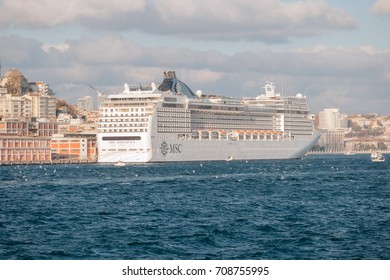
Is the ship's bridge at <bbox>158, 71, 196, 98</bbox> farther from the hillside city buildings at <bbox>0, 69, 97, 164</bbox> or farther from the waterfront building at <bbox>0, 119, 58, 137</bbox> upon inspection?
the waterfront building at <bbox>0, 119, 58, 137</bbox>

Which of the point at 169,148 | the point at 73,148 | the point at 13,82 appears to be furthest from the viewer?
the point at 13,82

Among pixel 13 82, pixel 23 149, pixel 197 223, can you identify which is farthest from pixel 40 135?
pixel 197 223

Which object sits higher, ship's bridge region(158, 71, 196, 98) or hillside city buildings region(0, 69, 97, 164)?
ship's bridge region(158, 71, 196, 98)

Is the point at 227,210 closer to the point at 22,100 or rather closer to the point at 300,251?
the point at 300,251

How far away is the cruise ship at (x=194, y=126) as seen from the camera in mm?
91812

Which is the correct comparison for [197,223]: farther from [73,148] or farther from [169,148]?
[73,148]

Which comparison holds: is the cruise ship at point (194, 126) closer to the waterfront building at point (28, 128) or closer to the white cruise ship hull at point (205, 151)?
the white cruise ship hull at point (205, 151)

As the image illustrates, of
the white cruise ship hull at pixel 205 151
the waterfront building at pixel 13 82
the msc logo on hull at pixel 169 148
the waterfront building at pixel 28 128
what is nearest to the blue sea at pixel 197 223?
the white cruise ship hull at pixel 205 151

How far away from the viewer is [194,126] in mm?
99812

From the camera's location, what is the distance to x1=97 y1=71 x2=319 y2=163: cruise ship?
91812 millimetres

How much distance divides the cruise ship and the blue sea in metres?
48.1

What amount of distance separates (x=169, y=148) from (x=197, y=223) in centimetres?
6649

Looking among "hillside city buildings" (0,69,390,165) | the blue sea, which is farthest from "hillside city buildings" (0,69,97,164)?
the blue sea
